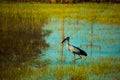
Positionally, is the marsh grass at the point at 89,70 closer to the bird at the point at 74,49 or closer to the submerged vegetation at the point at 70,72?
the submerged vegetation at the point at 70,72

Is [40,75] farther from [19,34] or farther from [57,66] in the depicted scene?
[19,34]

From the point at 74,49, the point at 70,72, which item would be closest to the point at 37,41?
the point at 74,49

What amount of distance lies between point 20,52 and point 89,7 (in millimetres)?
1226

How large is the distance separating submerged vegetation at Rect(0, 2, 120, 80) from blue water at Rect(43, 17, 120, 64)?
8 centimetres

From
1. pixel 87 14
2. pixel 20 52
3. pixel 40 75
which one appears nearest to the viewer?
pixel 40 75

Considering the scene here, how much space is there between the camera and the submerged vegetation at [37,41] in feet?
18.0

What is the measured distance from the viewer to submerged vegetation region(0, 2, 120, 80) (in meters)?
5.50

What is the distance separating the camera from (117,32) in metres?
6.03

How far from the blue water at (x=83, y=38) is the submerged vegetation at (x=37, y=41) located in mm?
80

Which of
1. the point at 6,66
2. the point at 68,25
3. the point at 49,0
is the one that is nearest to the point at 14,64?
the point at 6,66

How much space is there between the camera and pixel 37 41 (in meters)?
5.97

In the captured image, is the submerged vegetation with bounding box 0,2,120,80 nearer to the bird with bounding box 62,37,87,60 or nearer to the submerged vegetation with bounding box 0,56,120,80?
the submerged vegetation with bounding box 0,56,120,80

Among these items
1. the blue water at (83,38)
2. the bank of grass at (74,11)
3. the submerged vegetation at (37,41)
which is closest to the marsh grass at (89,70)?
the submerged vegetation at (37,41)

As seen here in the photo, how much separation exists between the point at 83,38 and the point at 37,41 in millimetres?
565
